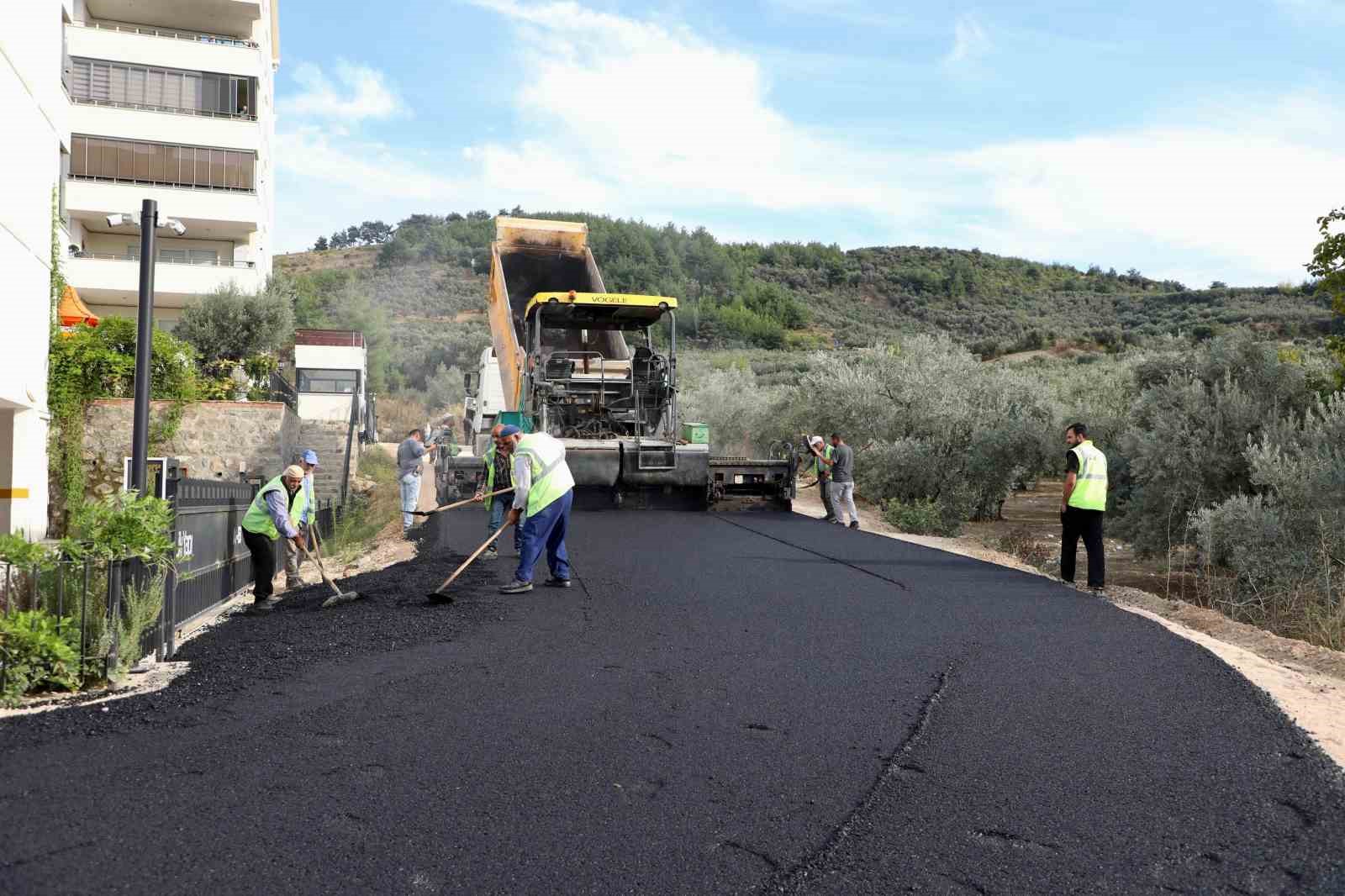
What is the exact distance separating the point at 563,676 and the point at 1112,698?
112 inches

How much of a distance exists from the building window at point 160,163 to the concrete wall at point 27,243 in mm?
12707

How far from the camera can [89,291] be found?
2695cm

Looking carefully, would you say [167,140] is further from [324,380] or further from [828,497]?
[828,497]

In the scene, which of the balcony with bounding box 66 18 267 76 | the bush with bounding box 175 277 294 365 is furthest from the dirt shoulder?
the balcony with bounding box 66 18 267 76

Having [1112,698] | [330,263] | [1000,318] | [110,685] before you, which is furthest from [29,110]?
[330,263]

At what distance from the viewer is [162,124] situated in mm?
27094

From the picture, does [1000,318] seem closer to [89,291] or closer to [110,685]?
[89,291]

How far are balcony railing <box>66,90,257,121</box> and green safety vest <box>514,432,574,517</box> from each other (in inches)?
904

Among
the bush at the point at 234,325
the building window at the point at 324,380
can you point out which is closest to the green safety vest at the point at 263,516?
the bush at the point at 234,325

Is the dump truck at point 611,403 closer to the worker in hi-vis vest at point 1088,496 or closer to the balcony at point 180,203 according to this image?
the worker in hi-vis vest at point 1088,496

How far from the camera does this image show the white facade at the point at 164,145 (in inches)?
1043

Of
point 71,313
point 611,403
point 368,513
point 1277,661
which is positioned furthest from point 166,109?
point 1277,661

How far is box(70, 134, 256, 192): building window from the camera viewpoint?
26.5 meters

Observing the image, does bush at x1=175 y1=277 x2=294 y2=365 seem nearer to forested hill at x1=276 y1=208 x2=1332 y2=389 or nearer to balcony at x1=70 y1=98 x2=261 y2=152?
balcony at x1=70 y1=98 x2=261 y2=152
